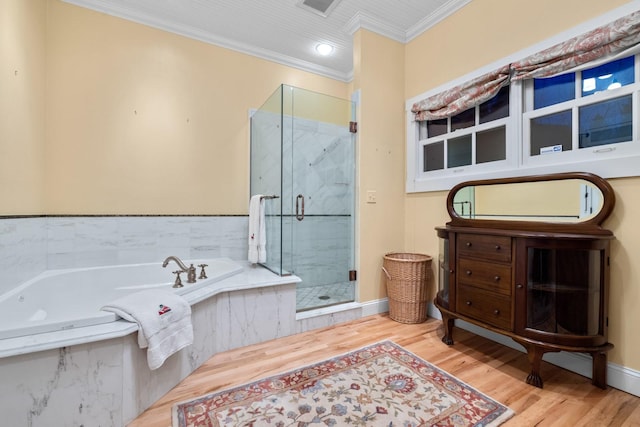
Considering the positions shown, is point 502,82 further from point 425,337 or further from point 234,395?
point 234,395

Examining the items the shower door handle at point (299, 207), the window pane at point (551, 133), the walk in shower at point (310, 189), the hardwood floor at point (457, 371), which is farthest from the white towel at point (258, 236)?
the window pane at point (551, 133)

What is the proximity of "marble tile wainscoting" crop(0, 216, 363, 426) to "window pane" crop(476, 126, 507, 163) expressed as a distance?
1642mm

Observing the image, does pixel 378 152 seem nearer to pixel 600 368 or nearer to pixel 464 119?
pixel 464 119

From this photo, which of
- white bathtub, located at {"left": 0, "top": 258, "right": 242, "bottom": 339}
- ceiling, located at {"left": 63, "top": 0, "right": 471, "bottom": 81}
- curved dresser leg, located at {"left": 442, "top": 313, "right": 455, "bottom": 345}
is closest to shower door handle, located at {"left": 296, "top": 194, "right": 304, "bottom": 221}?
white bathtub, located at {"left": 0, "top": 258, "right": 242, "bottom": 339}

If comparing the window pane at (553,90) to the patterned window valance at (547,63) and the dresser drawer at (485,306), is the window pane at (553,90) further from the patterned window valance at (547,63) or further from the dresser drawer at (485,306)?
the dresser drawer at (485,306)

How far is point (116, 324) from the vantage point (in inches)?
50.8

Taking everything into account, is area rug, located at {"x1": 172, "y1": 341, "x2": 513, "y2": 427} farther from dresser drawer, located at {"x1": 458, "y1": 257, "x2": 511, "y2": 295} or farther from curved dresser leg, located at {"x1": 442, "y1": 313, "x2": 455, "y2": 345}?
dresser drawer, located at {"x1": 458, "y1": 257, "x2": 511, "y2": 295}

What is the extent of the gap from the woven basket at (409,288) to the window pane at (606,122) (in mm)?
1326

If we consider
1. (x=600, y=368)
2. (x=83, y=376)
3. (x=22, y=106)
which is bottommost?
(x=600, y=368)

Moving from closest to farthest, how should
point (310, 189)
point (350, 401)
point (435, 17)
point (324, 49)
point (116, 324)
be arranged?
1. point (116, 324)
2. point (350, 401)
3. point (435, 17)
4. point (310, 189)
5. point (324, 49)

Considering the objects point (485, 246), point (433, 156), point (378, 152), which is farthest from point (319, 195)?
point (485, 246)

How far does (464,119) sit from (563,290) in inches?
A: 58.3

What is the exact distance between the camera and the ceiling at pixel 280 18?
235 centimetres

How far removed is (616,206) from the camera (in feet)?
5.02
